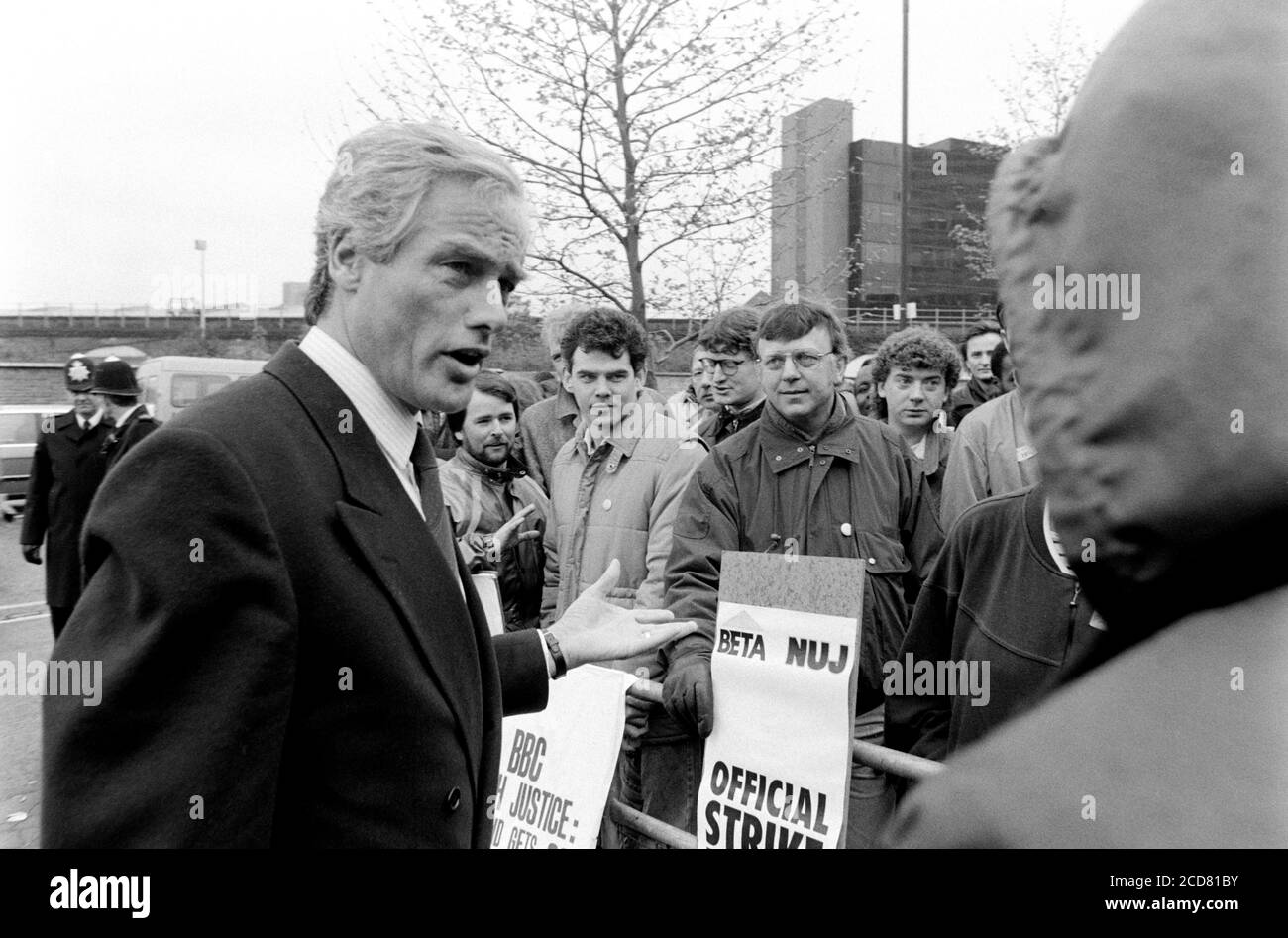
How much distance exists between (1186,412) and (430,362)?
1.22 m

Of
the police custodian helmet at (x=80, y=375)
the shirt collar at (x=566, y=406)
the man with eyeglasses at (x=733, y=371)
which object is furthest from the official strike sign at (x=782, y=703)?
the police custodian helmet at (x=80, y=375)

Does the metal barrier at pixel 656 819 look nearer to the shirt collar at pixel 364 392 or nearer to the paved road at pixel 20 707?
the shirt collar at pixel 364 392

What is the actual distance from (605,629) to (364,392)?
844mm

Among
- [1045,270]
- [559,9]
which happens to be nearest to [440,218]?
[1045,270]

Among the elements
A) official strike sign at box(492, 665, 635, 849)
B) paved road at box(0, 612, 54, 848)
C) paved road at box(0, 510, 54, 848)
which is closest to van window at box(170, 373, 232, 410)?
paved road at box(0, 510, 54, 848)

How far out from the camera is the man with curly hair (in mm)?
4066

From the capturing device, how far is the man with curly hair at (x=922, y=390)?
4.07 metres

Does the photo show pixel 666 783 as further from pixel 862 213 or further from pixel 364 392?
pixel 862 213

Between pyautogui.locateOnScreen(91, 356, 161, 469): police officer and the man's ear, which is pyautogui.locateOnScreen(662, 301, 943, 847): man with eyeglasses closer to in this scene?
the man's ear

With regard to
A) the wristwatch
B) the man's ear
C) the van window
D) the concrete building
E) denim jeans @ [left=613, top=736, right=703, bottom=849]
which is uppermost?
the concrete building

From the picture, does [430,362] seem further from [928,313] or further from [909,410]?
[928,313]

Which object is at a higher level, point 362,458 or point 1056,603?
point 362,458

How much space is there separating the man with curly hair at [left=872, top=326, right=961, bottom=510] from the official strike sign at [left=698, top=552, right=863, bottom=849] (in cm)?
156

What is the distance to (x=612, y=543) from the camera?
3461 mm
